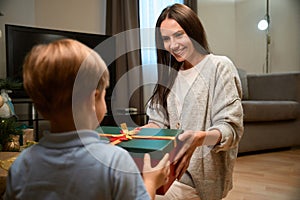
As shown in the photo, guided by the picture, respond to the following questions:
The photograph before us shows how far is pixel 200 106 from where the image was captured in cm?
90

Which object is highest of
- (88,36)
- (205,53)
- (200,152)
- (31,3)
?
(31,3)

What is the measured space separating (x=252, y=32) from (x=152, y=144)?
3711 millimetres

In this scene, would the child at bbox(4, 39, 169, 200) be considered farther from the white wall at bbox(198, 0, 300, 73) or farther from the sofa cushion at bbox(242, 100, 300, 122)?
the white wall at bbox(198, 0, 300, 73)

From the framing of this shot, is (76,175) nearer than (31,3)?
Yes

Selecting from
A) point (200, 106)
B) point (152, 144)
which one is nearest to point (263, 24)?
point (200, 106)

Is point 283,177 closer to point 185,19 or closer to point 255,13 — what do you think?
point 185,19

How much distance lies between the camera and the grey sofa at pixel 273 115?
2.71 m

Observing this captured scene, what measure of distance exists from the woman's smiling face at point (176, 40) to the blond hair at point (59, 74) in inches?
17.6

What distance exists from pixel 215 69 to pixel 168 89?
0.18m

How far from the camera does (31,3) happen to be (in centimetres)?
286

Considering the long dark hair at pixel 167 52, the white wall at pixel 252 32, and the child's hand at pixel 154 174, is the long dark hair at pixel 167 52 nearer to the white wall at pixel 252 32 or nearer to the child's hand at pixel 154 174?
the child's hand at pixel 154 174

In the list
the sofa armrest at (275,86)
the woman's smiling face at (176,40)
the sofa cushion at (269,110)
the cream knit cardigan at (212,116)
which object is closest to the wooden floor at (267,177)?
the sofa cushion at (269,110)

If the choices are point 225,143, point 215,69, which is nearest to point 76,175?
point 225,143

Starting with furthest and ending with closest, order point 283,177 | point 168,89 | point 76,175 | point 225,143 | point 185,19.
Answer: point 283,177 → point 168,89 → point 185,19 → point 225,143 → point 76,175
